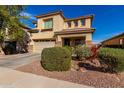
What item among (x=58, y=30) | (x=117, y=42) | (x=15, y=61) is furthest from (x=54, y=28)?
(x=117, y=42)

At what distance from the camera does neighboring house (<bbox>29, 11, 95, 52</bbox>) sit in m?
19.8

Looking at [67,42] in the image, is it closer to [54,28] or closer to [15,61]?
[54,28]

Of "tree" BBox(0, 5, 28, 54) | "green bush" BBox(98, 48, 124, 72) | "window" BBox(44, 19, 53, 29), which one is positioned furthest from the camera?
"window" BBox(44, 19, 53, 29)

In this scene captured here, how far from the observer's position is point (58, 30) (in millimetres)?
21047

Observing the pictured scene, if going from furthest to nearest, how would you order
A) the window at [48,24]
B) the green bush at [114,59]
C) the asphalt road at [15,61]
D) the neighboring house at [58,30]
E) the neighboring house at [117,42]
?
the neighboring house at [117,42], the window at [48,24], the neighboring house at [58,30], the asphalt road at [15,61], the green bush at [114,59]

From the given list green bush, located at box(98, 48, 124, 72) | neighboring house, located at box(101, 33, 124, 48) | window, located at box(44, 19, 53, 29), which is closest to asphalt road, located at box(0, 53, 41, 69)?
green bush, located at box(98, 48, 124, 72)

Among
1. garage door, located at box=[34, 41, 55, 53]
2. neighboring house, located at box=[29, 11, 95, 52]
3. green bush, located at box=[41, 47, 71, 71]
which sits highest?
neighboring house, located at box=[29, 11, 95, 52]

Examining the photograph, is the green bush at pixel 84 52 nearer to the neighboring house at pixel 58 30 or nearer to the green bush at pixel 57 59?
the green bush at pixel 57 59

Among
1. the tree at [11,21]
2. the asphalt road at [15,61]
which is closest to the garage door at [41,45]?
the tree at [11,21]

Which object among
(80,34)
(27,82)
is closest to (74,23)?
(80,34)

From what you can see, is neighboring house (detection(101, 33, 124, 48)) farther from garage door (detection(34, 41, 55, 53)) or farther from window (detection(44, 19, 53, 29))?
window (detection(44, 19, 53, 29))

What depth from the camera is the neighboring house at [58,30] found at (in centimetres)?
1977

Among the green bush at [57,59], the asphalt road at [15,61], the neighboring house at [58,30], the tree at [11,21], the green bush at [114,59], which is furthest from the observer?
the neighboring house at [58,30]
